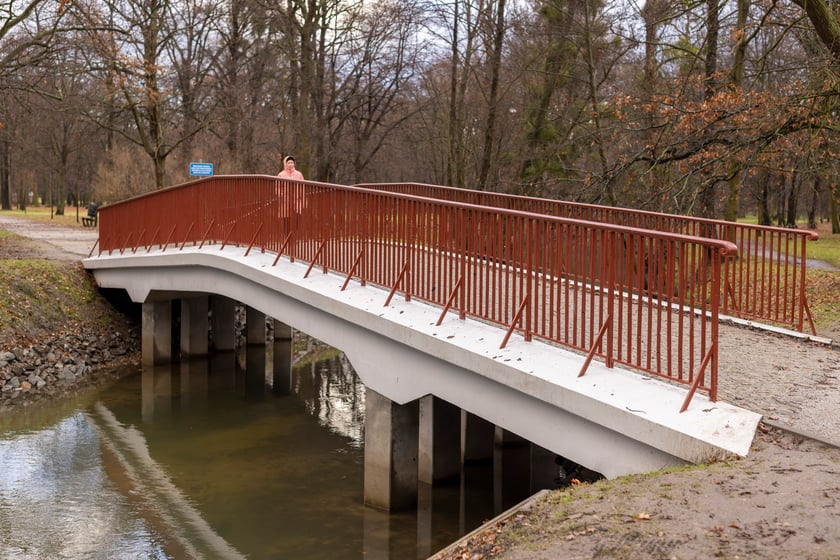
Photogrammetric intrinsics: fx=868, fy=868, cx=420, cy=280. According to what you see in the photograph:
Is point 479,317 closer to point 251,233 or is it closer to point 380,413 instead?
point 380,413

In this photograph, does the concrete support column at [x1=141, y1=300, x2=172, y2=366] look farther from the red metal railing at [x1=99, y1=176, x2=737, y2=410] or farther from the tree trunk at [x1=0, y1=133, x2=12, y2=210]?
the tree trunk at [x1=0, y1=133, x2=12, y2=210]

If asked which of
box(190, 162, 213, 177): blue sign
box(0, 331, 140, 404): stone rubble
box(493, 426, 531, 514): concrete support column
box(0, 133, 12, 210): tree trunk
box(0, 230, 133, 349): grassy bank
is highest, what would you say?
box(0, 133, 12, 210): tree trunk

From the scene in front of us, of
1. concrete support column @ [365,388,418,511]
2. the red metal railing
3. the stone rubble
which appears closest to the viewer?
the red metal railing

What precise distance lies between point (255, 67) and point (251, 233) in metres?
22.1

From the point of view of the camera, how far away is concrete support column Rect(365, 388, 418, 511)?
32.7ft

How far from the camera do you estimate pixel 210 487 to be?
11398 millimetres

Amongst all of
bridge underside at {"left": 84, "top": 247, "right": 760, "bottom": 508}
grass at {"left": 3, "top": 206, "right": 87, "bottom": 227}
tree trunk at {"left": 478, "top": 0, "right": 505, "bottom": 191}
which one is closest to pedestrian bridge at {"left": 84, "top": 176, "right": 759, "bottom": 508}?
bridge underside at {"left": 84, "top": 247, "right": 760, "bottom": 508}

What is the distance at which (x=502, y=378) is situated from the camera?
771cm

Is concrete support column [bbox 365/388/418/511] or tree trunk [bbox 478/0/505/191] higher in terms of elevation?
tree trunk [bbox 478/0/505/191]

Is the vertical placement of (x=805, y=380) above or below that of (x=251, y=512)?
above

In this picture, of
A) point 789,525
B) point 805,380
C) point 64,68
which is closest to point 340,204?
point 805,380

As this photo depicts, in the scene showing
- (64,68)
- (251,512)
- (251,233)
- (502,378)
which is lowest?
(251,512)

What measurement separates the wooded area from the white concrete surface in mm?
7193

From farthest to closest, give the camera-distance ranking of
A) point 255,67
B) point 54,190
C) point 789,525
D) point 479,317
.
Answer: point 54,190 → point 255,67 → point 479,317 → point 789,525
